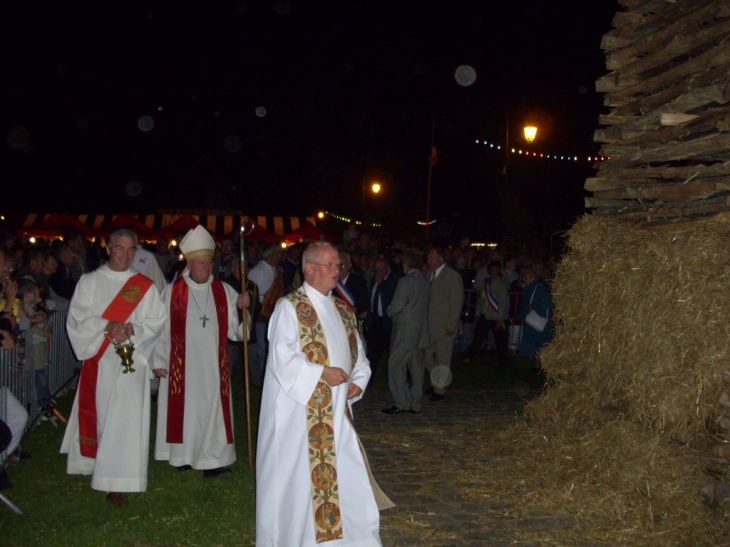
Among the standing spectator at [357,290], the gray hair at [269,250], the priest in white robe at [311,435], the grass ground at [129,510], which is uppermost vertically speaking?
the gray hair at [269,250]

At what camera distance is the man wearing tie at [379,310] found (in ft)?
34.6

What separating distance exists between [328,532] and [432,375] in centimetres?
619

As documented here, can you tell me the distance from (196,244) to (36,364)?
318 cm

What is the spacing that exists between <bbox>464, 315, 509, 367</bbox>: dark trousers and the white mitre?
7937 millimetres

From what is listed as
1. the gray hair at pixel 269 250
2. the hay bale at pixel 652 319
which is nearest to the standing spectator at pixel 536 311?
the gray hair at pixel 269 250

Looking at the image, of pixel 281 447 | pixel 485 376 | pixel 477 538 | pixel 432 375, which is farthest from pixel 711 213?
pixel 485 376

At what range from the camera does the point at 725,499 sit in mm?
5438

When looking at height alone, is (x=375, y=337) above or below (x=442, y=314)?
below

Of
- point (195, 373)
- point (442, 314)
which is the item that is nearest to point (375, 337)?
point (442, 314)

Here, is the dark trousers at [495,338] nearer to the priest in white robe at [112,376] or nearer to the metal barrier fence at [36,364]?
the metal barrier fence at [36,364]

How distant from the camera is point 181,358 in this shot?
268 inches

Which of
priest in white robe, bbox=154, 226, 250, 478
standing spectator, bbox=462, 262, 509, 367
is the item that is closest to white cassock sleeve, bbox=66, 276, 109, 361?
priest in white robe, bbox=154, 226, 250, 478

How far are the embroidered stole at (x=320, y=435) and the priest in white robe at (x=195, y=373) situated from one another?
2.20 metres

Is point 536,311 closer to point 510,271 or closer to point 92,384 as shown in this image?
point 510,271
